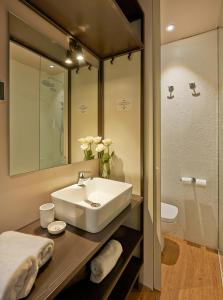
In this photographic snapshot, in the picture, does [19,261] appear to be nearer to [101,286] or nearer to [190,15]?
[101,286]

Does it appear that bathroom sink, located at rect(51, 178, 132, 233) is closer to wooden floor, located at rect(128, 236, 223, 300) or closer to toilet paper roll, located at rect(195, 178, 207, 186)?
wooden floor, located at rect(128, 236, 223, 300)

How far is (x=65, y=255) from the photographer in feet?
2.37

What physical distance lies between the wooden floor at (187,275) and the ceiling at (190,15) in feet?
8.37

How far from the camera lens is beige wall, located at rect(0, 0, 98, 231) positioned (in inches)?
32.3

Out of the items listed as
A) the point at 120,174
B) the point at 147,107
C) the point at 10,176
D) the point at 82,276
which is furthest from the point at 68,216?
the point at 147,107

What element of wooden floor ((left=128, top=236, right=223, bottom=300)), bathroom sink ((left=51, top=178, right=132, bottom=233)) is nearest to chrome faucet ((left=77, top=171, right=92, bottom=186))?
bathroom sink ((left=51, top=178, right=132, bottom=233))

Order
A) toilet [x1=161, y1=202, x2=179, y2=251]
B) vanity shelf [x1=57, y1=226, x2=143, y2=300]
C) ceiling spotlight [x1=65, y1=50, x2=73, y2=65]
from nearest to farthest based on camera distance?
1. vanity shelf [x1=57, y1=226, x2=143, y2=300]
2. ceiling spotlight [x1=65, y1=50, x2=73, y2=65]
3. toilet [x1=161, y1=202, x2=179, y2=251]

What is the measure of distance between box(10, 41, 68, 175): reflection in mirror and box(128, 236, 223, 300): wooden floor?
1.41 metres

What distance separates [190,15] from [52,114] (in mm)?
1775

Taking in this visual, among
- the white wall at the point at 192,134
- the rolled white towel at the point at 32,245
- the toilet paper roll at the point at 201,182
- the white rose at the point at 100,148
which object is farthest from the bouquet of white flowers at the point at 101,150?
the toilet paper roll at the point at 201,182

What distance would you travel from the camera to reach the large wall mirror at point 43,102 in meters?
0.90

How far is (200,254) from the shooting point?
194cm

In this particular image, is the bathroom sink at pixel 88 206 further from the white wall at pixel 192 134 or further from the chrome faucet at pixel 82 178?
the white wall at pixel 192 134

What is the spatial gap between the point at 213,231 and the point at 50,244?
2058 mm
